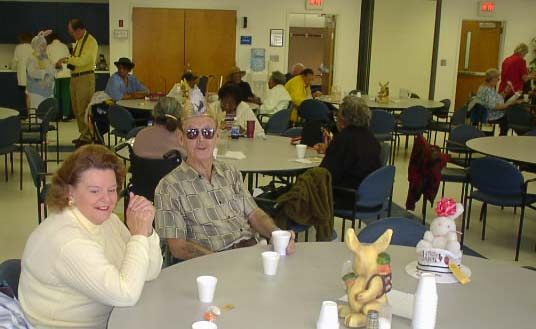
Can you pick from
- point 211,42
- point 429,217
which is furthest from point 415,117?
point 211,42

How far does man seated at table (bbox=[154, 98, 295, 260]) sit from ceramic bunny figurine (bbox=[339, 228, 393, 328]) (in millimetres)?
1075

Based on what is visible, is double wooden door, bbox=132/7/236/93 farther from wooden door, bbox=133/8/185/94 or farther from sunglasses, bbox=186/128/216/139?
sunglasses, bbox=186/128/216/139

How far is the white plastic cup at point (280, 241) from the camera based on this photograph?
231 cm

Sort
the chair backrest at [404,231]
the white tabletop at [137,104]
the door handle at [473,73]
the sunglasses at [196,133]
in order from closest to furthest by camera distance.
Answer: the chair backrest at [404,231], the sunglasses at [196,133], the white tabletop at [137,104], the door handle at [473,73]

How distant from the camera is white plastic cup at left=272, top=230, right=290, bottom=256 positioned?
7.57ft

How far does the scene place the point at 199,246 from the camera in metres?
2.72

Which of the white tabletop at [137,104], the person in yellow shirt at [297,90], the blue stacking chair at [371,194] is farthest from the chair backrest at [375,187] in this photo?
the person in yellow shirt at [297,90]

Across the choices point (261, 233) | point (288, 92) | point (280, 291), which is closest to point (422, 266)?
point (280, 291)

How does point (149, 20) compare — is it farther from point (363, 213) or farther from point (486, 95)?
point (363, 213)

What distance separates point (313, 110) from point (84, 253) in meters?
6.62

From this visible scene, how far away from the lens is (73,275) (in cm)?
181

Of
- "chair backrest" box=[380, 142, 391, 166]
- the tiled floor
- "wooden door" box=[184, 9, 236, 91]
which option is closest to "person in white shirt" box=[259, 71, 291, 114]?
the tiled floor

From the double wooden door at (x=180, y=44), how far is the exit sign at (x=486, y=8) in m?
5.11

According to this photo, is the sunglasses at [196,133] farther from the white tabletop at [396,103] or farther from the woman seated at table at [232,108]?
the white tabletop at [396,103]
